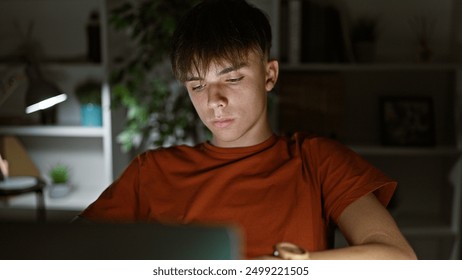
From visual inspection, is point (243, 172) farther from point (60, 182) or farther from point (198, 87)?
point (60, 182)

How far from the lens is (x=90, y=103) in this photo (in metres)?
1.97

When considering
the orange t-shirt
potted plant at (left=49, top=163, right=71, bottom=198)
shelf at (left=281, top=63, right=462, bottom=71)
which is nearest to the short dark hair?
the orange t-shirt

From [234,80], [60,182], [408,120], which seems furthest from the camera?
[408,120]

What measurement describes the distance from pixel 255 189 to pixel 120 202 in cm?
24

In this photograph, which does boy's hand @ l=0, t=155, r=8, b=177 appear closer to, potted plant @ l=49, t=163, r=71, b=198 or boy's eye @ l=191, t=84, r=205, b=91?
potted plant @ l=49, t=163, r=71, b=198

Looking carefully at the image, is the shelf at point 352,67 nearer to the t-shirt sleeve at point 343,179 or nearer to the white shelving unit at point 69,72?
the white shelving unit at point 69,72

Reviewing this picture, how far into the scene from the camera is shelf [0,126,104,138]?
1.38 m

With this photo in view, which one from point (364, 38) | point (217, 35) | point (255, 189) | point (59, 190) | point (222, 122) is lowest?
point (59, 190)

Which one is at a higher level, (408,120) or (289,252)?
(408,120)

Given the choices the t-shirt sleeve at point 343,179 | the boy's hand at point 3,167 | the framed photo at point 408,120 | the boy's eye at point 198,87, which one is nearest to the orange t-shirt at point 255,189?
the t-shirt sleeve at point 343,179

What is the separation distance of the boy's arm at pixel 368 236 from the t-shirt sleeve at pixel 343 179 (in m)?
0.02

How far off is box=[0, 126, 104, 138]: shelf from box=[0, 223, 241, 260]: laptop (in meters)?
0.76

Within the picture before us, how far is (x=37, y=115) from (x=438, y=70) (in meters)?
1.45

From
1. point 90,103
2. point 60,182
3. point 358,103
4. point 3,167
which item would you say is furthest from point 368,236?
point 90,103
